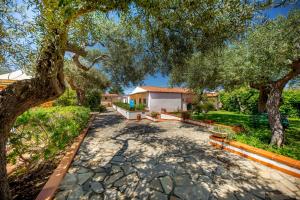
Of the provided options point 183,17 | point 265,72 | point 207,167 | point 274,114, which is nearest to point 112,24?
point 183,17

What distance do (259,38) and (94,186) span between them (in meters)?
8.26

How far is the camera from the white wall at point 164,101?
22.8 meters

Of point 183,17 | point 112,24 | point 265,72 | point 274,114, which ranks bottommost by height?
point 274,114

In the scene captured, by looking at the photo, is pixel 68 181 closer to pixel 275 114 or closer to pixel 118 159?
pixel 118 159

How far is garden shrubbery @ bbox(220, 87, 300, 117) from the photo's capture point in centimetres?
1841

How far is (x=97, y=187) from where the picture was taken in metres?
4.08

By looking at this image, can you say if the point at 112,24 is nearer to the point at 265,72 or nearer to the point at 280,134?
the point at 265,72

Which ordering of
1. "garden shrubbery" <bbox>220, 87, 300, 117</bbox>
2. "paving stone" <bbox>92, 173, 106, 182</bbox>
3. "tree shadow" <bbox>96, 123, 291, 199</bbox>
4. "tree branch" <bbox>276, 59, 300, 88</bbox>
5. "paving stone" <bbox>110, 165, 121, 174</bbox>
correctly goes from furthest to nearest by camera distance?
"garden shrubbery" <bbox>220, 87, 300, 117</bbox>
"tree branch" <bbox>276, 59, 300, 88</bbox>
"paving stone" <bbox>110, 165, 121, 174</bbox>
"paving stone" <bbox>92, 173, 106, 182</bbox>
"tree shadow" <bbox>96, 123, 291, 199</bbox>

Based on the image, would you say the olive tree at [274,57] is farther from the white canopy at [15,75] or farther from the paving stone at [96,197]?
the white canopy at [15,75]

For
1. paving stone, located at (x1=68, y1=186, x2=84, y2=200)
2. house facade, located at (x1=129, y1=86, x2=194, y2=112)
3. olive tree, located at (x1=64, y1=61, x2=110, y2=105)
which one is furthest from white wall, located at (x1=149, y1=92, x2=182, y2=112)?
Result: paving stone, located at (x1=68, y1=186, x2=84, y2=200)

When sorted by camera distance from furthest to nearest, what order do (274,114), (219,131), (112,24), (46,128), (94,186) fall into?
(112,24) < (219,131) < (274,114) < (46,128) < (94,186)

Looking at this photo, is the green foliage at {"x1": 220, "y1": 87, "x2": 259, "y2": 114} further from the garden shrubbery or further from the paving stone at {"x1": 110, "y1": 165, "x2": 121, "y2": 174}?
the paving stone at {"x1": 110, "y1": 165, "x2": 121, "y2": 174}

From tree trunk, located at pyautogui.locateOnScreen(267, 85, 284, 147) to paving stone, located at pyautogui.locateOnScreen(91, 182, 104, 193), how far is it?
710cm

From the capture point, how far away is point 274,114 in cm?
686
